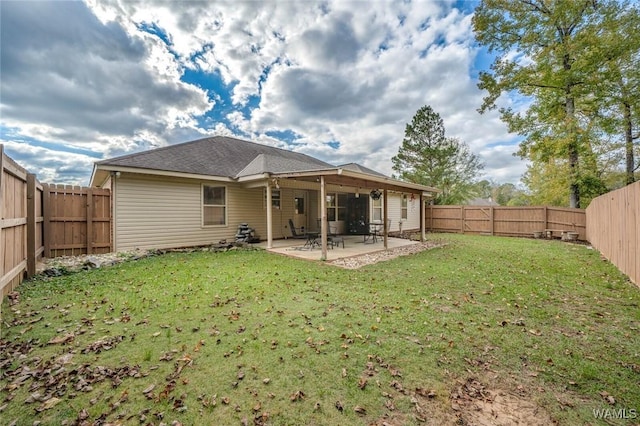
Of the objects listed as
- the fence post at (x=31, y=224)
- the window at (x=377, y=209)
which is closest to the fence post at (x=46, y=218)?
the fence post at (x=31, y=224)

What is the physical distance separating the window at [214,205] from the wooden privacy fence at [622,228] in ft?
37.4

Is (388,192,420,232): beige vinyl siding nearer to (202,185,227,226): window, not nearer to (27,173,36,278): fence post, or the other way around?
(202,185,227,226): window

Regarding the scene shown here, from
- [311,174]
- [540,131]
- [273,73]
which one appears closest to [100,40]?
[273,73]

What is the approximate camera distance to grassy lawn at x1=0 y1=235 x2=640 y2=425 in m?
2.13

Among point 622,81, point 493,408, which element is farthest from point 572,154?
point 493,408

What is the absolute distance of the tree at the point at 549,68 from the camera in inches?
505

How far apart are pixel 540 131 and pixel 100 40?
802 inches

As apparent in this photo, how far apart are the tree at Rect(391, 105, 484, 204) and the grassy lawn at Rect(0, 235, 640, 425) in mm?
20005

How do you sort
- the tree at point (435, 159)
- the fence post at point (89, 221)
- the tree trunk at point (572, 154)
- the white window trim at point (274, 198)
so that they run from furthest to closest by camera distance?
the tree at point (435, 159)
the tree trunk at point (572, 154)
the white window trim at point (274, 198)
the fence post at point (89, 221)

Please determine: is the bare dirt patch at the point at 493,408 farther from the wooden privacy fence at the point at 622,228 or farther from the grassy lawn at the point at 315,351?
the wooden privacy fence at the point at 622,228

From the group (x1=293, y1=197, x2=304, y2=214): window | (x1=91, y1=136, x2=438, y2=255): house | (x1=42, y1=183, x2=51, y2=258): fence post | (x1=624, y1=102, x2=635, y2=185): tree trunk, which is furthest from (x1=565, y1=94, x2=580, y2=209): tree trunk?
(x1=42, y1=183, x2=51, y2=258): fence post

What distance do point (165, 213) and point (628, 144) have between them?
2181cm

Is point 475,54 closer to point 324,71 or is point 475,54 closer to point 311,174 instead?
point 324,71

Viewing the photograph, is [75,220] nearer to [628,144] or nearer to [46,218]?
[46,218]
